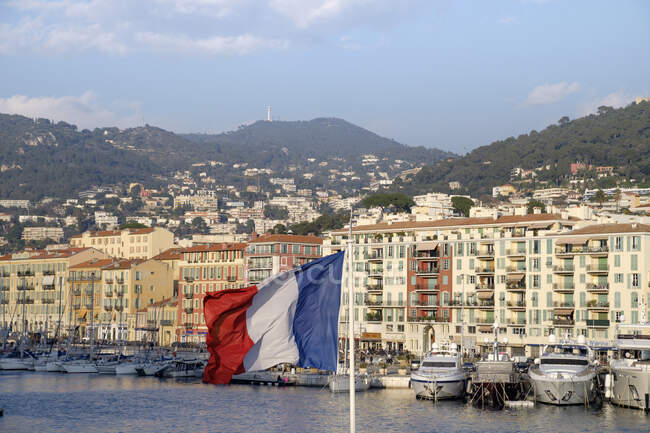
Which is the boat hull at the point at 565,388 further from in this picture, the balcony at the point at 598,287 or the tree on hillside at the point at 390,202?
the tree on hillside at the point at 390,202

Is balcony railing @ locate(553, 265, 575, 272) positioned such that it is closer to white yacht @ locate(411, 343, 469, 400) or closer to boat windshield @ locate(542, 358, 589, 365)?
white yacht @ locate(411, 343, 469, 400)

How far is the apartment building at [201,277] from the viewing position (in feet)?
455

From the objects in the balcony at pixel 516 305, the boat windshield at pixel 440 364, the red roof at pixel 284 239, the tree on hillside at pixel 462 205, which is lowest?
the boat windshield at pixel 440 364

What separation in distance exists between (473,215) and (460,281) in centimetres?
1840

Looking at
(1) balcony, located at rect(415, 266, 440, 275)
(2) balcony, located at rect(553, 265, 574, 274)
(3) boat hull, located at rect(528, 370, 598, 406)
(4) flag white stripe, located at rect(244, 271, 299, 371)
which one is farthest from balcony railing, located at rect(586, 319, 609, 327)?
(4) flag white stripe, located at rect(244, 271, 299, 371)

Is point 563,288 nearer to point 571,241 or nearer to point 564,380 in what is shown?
point 571,241

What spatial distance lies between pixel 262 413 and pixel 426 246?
48.9 metres

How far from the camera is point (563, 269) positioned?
105m

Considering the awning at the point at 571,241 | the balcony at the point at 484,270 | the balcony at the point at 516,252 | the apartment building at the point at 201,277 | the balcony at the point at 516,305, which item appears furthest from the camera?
the apartment building at the point at 201,277

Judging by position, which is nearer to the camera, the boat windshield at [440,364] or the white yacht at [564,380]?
the white yacht at [564,380]

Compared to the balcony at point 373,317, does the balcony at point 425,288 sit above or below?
above

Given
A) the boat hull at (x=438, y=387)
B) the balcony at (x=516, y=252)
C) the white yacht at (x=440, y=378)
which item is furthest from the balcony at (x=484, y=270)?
the boat hull at (x=438, y=387)

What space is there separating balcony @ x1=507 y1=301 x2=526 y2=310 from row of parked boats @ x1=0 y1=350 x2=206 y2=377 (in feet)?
102

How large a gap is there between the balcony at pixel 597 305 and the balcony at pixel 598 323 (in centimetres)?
113
